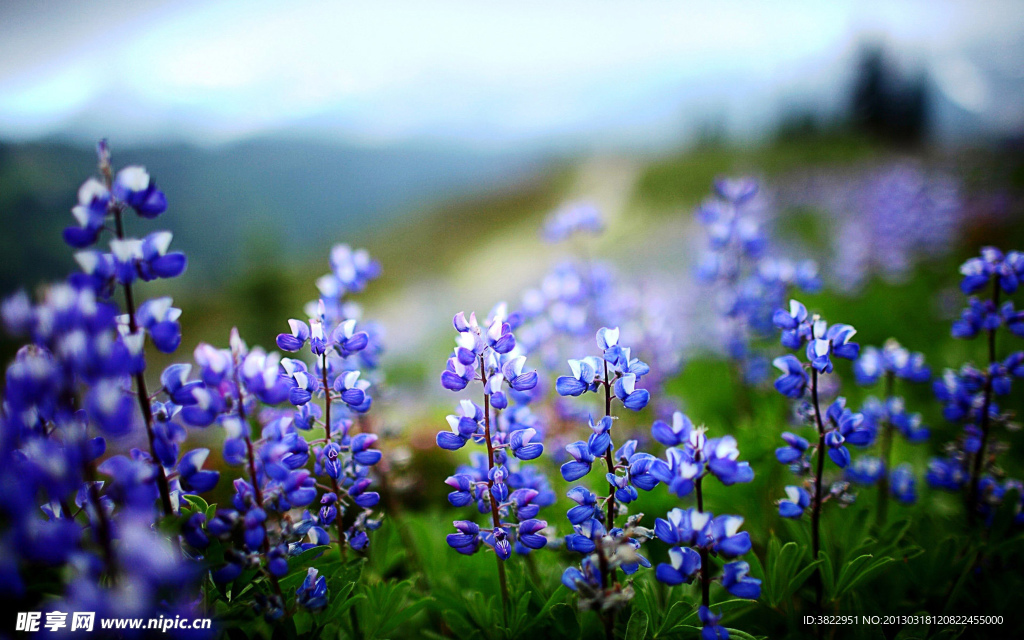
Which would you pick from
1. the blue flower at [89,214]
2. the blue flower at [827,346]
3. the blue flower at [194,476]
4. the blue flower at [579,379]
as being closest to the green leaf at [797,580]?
the blue flower at [827,346]

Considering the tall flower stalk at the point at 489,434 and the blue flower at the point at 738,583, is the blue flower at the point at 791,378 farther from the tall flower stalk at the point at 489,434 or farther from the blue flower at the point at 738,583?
the tall flower stalk at the point at 489,434

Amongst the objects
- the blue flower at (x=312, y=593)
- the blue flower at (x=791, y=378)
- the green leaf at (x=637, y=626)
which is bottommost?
the green leaf at (x=637, y=626)

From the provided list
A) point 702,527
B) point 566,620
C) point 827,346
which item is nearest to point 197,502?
point 566,620

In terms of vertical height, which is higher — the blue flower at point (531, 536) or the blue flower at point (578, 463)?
the blue flower at point (578, 463)

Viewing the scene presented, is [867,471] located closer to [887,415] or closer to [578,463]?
[887,415]

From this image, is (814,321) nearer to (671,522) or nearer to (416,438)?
(671,522)

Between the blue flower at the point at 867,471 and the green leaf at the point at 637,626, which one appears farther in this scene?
the blue flower at the point at 867,471
